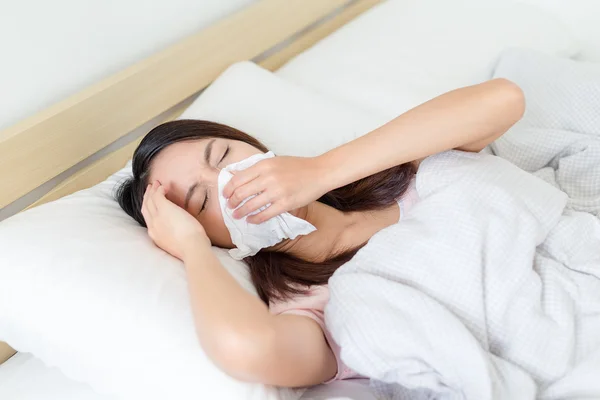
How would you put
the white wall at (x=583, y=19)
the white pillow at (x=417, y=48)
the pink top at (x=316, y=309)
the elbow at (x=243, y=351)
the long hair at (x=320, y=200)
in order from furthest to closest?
the white wall at (x=583, y=19) → the white pillow at (x=417, y=48) → the long hair at (x=320, y=200) → the pink top at (x=316, y=309) → the elbow at (x=243, y=351)

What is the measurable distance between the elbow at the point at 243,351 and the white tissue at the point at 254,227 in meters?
0.24

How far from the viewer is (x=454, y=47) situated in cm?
176

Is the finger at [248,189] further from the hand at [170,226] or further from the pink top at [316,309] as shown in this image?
the pink top at [316,309]

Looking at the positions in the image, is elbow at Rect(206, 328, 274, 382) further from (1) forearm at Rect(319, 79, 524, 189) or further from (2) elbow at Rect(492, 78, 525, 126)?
(2) elbow at Rect(492, 78, 525, 126)

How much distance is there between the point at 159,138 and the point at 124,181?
0.46ft

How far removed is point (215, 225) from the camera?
1.06 meters

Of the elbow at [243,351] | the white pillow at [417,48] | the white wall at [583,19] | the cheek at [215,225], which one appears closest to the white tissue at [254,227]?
the cheek at [215,225]

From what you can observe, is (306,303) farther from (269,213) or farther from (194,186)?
(194,186)

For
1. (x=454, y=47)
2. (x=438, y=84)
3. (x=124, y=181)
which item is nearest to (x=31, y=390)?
(x=124, y=181)

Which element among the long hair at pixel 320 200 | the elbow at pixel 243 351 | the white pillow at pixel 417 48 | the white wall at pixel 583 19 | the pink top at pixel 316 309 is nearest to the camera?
the elbow at pixel 243 351

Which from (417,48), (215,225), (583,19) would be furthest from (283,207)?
(583,19)

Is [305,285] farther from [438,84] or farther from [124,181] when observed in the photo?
[438,84]

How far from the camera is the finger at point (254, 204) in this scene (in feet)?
3.16

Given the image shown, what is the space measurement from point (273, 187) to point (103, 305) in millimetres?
328
